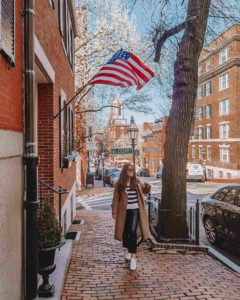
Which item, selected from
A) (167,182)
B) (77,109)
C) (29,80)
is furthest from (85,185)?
(29,80)

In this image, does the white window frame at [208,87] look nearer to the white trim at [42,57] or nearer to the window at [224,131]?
the window at [224,131]

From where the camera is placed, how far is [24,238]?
4.04 m

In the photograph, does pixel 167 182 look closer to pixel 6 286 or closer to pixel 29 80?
pixel 29 80

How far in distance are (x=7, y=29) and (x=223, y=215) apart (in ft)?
21.1

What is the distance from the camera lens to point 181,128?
8.00 metres

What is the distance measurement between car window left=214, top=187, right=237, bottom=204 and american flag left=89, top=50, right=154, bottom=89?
10.9 feet

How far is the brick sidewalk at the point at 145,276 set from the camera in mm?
4910

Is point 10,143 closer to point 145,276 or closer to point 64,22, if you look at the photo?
point 145,276

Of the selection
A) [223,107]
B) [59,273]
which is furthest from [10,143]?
[223,107]

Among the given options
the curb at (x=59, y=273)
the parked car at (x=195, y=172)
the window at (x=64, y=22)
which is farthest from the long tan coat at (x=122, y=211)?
the parked car at (x=195, y=172)

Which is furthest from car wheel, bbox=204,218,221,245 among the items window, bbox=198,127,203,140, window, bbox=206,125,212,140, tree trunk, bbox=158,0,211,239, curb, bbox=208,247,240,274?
window, bbox=198,127,203,140

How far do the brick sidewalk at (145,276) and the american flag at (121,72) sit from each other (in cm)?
307

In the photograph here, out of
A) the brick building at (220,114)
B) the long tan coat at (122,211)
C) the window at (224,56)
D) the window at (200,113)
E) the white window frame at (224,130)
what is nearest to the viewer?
the long tan coat at (122,211)

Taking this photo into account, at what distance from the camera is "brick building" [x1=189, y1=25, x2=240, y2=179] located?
126 feet
